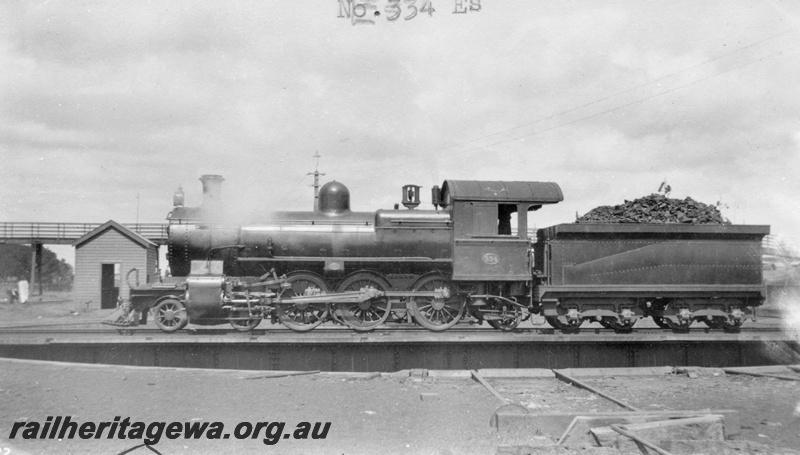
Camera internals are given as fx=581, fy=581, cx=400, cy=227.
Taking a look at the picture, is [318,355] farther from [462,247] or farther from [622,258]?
[622,258]

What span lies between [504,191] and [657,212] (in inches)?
171

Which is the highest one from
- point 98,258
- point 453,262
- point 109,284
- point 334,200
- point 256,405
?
point 334,200

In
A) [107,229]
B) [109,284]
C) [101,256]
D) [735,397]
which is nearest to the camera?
[735,397]

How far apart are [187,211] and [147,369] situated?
402cm

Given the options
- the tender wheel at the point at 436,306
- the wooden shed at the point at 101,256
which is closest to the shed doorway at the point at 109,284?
the wooden shed at the point at 101,256

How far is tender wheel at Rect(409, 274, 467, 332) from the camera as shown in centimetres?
1183

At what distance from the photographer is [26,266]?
6625 cm

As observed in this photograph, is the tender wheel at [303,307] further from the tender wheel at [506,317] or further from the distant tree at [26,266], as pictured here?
the distant tree at [26,266]

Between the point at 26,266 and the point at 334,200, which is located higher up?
the point at 334,200

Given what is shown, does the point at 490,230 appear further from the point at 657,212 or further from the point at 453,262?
the point at 657,212

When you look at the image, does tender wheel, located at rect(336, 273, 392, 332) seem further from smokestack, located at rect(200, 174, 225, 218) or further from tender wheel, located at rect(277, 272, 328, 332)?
smokestack, located at rect(200, 174, 225, 218)

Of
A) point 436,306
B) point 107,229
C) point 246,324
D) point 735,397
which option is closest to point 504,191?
point 436,306

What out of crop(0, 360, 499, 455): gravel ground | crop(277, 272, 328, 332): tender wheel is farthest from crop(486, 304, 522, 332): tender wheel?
crop(277, 272, 328, 332): tender wheel

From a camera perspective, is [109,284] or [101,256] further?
[109,284]
